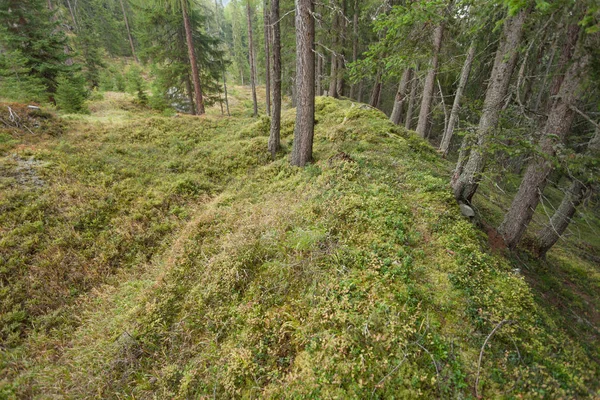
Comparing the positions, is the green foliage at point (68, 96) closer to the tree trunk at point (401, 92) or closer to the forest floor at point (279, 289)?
the forest floor at point (279, 289)

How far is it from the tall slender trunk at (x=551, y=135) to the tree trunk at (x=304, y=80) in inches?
241

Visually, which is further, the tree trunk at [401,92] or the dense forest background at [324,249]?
the tree trunk at [401,92]

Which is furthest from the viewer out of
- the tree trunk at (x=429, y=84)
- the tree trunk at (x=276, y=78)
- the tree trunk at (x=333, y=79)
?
the tree trunk at (x=333, y=79)

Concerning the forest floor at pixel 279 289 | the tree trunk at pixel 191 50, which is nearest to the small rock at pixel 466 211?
the forest floor at pixel 279 289

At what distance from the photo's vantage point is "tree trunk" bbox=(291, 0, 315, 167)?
25.0 ft

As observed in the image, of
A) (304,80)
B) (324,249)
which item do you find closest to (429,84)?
(304,80)

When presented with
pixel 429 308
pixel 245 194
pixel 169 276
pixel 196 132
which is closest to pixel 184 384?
pixel 169 276

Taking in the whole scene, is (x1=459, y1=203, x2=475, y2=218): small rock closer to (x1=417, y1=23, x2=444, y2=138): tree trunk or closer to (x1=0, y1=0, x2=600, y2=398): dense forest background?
(x1=0, y1=0, x2=600, y2=398): dense forest background

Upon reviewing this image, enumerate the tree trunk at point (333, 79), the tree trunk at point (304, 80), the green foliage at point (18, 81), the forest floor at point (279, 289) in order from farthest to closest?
the tree trunk at point (333, 79) < the green foliage at point (18, 81) < the tree trunk at point (304, 80) < the forest floor at point (279, 289)

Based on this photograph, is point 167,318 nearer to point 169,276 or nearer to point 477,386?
point 169,276

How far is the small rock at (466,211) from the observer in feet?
21.5

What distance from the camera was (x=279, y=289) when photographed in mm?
4660

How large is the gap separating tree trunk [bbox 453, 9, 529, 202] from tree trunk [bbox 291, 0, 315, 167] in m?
5.01

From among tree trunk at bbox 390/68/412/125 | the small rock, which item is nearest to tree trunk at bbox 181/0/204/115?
tree trunk at bbox 390/68/412/125
